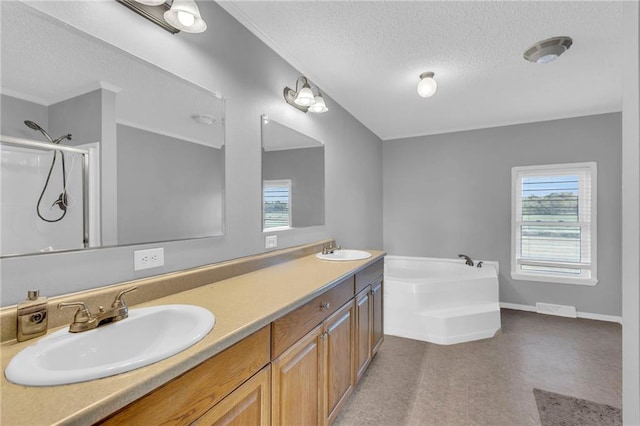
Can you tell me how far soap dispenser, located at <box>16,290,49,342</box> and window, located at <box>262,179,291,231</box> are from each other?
1203 mm

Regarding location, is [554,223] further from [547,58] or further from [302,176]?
[302,176]

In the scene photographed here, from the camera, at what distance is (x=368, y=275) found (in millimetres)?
2189

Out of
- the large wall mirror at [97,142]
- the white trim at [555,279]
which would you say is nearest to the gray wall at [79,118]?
the large wall mirror at [97,142]

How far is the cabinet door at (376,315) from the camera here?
2.30 meters

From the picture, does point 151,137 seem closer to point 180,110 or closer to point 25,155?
point 180,110

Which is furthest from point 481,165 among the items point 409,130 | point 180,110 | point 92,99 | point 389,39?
point 92,99

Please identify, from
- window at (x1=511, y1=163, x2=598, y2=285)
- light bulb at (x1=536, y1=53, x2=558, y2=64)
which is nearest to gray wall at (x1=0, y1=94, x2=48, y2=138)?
light bulb at (x1=536, y1=53, x2=558, y2=64)

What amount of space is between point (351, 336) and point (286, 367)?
2.56ft

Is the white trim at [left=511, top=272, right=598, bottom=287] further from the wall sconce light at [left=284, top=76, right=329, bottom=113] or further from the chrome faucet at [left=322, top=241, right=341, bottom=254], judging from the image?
the wall sconce light at [left=284, top=76, right=329, bottom=113]

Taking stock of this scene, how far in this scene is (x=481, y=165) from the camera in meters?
4.02

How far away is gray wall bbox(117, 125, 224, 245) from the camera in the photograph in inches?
47.7

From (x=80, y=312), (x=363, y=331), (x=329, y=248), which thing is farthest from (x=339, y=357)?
(x=80, y=312)

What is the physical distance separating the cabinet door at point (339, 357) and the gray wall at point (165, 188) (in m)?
0.85

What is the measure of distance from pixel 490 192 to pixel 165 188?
4.01 meters
